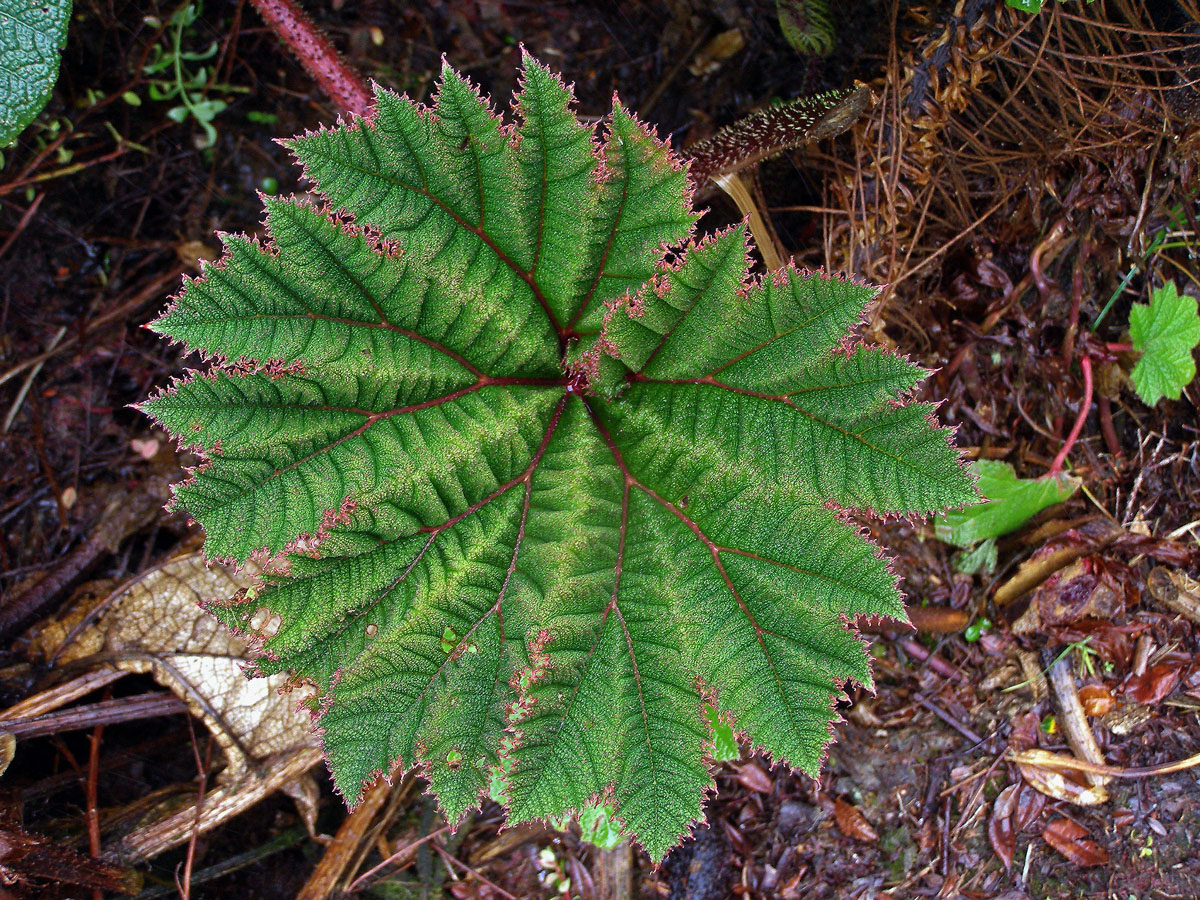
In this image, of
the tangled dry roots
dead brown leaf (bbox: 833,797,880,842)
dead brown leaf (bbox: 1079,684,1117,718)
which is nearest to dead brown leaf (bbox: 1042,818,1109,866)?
dead brown leaf (bbox: 1079,684,1117,718)

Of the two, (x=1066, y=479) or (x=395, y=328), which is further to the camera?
(x=1066, y=479)

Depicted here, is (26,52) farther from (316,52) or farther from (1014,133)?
(1014,133)

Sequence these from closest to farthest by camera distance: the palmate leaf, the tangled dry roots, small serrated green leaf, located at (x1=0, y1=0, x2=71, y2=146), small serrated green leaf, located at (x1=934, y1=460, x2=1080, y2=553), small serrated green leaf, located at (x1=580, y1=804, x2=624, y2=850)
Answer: the palmate leaf, small serrated green leaf, located at (x1=0, y1=0, x2=71, y2=146), the tangled dry roots, small serrated green leaf, located at (x1=580, y1=804, x2=624, y2=850), small serrated green leaf, located at (x1=934, y1=460, x2=1080, y2=553)

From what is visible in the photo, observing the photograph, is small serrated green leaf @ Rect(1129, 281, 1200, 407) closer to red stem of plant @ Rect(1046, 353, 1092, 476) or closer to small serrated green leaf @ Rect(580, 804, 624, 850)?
red stem of plant @ Rect(1046, 353, 1092, 476)

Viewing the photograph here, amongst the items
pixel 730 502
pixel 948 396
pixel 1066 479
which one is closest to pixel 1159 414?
pixel 1066 479

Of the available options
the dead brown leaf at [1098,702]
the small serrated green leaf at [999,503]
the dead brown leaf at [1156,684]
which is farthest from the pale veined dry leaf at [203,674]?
the dead brown leaf at [1156,684]

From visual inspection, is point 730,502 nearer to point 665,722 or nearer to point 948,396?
point 665,722
